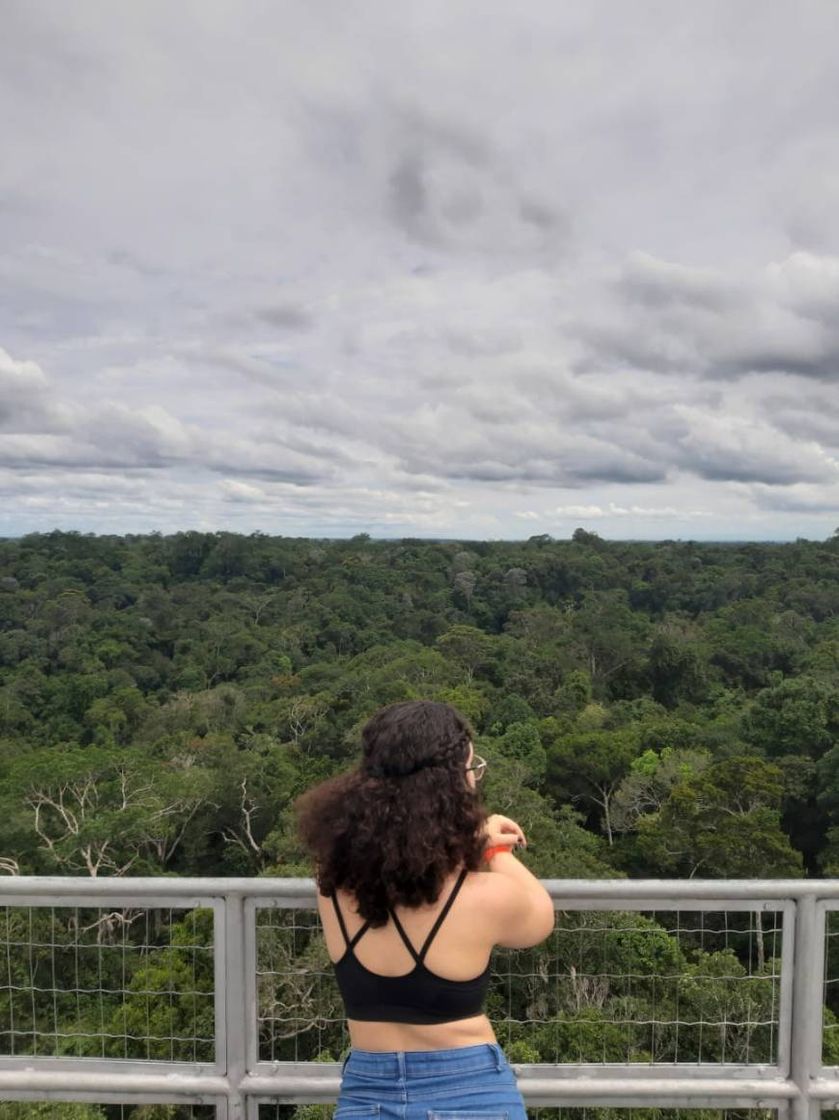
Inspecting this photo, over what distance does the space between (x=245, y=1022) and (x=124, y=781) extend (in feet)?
48.6

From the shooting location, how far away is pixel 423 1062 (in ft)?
4.88

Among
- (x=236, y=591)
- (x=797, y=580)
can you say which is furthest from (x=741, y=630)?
(x=236, y=591)

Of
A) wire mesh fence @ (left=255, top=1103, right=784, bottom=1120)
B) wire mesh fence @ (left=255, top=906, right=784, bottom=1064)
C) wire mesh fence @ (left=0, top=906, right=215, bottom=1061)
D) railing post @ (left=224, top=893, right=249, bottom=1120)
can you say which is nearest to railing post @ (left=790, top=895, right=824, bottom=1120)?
wire mesh fence @ (left=255, top=906, right=784, bottom=1064)

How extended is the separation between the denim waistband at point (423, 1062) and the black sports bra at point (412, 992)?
6cm

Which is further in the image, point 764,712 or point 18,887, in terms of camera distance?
point 764,712

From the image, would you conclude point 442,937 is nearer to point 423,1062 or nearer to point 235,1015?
point 423,1062

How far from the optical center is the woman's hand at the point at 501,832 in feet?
5.50

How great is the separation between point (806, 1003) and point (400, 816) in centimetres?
138

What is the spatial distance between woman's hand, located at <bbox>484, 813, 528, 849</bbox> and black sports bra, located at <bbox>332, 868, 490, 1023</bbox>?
0.55 feet

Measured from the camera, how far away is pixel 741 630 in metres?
31.4

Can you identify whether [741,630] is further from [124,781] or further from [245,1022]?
[245,1022]

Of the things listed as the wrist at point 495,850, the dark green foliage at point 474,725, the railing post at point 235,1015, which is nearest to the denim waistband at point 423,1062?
the wrist at point 495,850

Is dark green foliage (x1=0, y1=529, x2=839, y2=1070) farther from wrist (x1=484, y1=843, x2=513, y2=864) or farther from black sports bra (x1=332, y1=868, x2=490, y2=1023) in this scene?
black sports bra (x1=332, y1=868, x2=490, y2=1023)

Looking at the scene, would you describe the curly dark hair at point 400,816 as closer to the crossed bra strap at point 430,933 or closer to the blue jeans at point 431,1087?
the crossed bra strap at point 430,933
